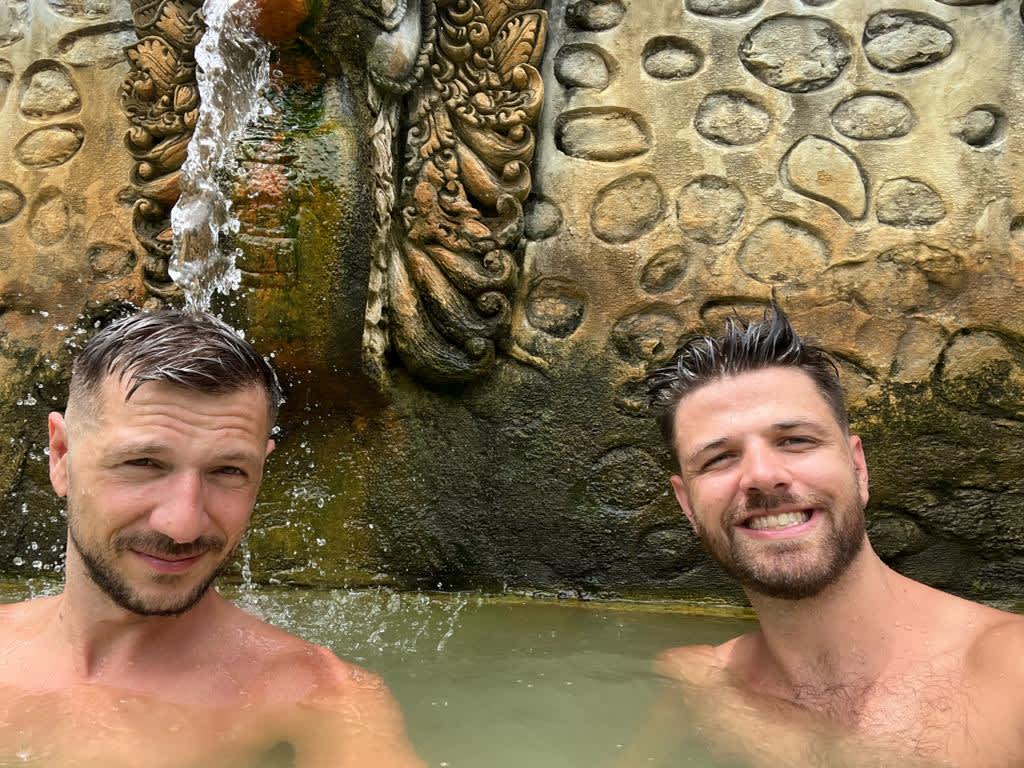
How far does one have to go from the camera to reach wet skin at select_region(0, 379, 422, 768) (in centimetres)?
197

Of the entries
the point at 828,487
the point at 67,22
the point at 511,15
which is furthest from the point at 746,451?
the point at 67,22

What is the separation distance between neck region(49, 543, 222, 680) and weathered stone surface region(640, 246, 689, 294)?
1.61 meters

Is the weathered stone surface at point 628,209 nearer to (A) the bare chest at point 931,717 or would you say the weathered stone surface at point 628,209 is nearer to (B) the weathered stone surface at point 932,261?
(B) the weathered stone surface at point 932,261

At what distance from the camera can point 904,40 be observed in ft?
9.84

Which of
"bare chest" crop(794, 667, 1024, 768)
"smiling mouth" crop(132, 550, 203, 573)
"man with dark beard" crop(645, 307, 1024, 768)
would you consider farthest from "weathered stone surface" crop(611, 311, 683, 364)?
"smiling mouth" crop(132, 550, 203, 573)

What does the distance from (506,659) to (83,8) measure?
8.50 feet

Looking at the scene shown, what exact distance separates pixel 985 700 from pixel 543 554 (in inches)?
57.6

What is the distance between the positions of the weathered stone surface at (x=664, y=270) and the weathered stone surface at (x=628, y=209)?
3.7 inches

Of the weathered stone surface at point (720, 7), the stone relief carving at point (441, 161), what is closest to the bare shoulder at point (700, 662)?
the stone relief carving at point (441, 161)

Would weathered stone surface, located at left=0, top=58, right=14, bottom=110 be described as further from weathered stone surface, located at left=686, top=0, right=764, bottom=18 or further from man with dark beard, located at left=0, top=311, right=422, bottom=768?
weathered stone surface, located at left=686, top=0, right=764, bottom=18

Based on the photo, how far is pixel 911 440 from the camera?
295cm

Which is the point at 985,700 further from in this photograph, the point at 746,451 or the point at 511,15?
the point at 511,15

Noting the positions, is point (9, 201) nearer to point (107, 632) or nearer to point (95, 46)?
point (95, 46)

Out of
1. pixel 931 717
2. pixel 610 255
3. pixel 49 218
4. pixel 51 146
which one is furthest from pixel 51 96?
pixel 931 717
